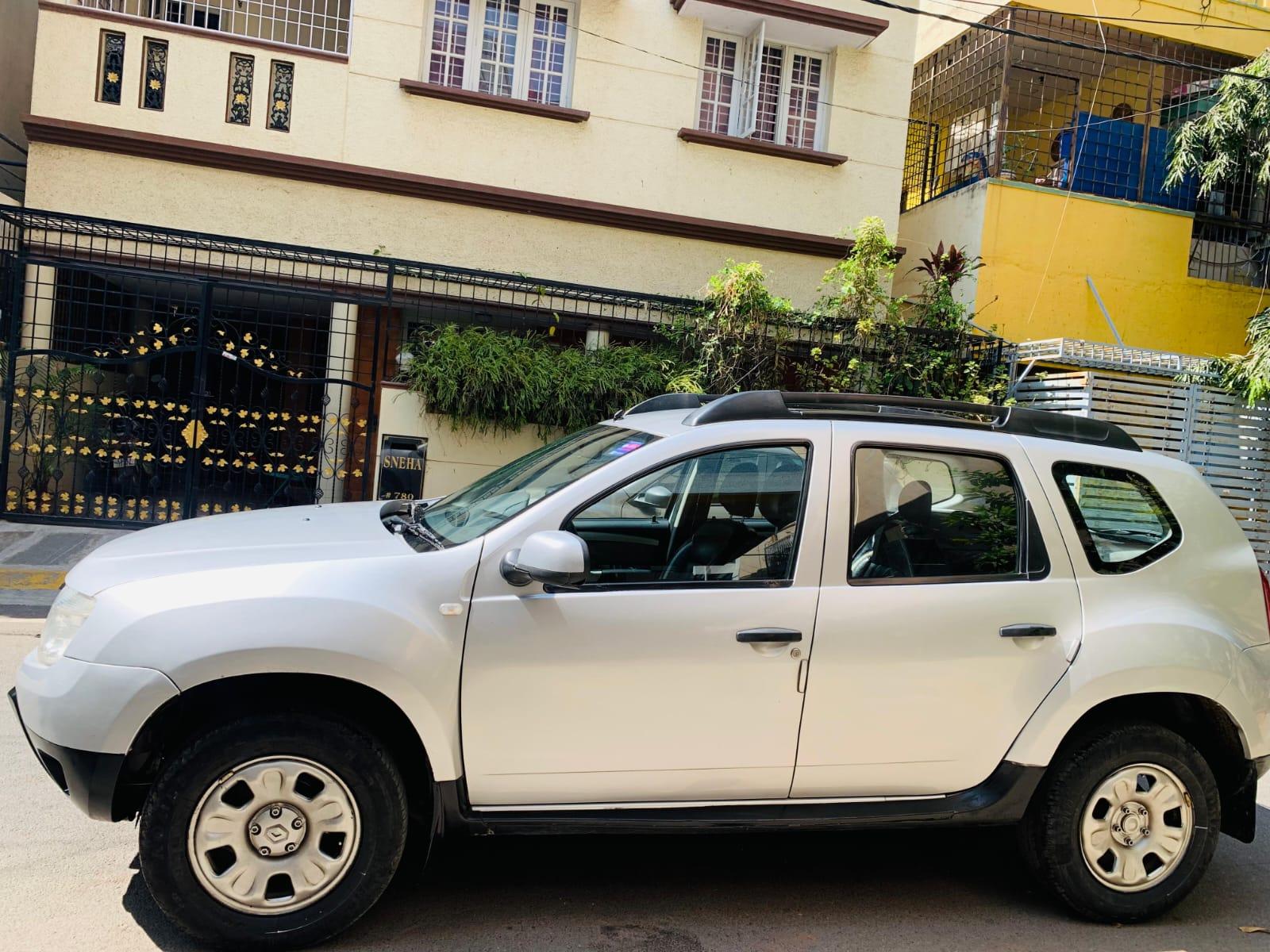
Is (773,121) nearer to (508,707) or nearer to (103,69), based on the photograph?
(103,69)

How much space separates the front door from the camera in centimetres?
338

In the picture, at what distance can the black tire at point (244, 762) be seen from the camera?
3.16 meters

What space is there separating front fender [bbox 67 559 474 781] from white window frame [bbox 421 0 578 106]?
10.0 meters

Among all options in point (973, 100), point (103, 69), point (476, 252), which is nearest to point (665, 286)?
point (476, 252)

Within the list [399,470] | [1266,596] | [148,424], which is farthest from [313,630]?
[148,424]

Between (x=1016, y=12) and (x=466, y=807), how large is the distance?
13.5 m

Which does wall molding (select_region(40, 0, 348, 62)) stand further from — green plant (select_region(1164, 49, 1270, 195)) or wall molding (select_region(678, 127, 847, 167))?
green plant (select_region(1164, 49, 1270, 195))

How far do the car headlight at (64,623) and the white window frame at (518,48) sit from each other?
9935mm

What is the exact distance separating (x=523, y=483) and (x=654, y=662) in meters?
0.97

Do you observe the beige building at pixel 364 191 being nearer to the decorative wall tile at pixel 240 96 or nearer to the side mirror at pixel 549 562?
the decorative wall tile at pixel 240 96

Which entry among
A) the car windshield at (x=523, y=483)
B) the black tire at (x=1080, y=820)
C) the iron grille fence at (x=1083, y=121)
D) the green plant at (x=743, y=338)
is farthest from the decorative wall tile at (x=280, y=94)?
the black tire at (x=1080, y=820)

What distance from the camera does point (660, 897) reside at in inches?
153

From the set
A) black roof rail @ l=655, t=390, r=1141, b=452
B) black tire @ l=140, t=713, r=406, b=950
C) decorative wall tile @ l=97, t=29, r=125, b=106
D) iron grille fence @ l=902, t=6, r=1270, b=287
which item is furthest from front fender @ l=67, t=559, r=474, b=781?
iron grille fence @ l=902, t=6, r=1270, b=287

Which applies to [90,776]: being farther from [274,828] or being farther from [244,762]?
[274,828]
